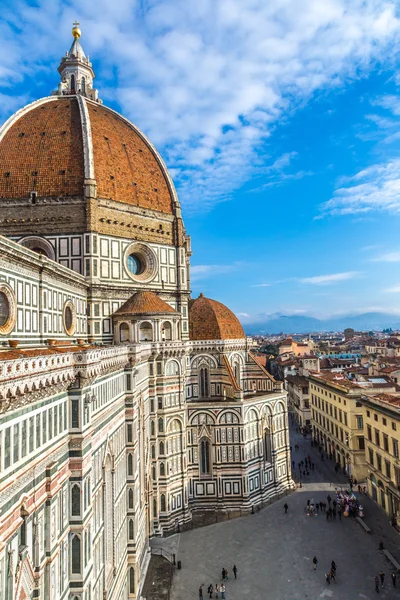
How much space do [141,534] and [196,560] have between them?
408 centimetres

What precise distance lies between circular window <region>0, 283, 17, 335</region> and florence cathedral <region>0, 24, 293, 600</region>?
0.08 meters

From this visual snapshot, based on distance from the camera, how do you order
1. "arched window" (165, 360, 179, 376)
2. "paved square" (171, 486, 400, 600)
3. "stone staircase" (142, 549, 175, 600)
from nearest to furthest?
1. "stone staircase" (142, 549, 175, 600)
2. "paved square" (171, 486, 400, 600)
3. "arched window" (165, 360, 179, 376)

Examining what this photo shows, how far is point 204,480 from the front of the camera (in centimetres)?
3122

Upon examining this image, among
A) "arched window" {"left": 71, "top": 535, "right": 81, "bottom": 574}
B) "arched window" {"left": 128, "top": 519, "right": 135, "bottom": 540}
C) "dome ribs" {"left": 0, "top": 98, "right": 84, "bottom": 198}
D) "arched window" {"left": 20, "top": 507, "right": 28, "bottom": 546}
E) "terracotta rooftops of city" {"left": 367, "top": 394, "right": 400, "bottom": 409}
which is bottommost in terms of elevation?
"arched window" {"left": 128, "top": 519, "right": 135, "bottom": 540}

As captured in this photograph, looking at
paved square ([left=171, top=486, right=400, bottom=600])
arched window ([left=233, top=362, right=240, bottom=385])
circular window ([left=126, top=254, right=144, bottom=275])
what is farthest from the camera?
arched window ([left=233, top=362, right=240, bottom=385])

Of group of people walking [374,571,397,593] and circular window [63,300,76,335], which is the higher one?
circular window [63,300,76,335]

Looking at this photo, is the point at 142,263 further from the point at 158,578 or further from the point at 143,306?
the point at 158,578

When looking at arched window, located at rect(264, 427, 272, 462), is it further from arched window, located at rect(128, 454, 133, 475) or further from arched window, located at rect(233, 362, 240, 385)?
arched window, located at rect(128, 454, 133, 475)

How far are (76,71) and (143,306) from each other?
22.6 meters

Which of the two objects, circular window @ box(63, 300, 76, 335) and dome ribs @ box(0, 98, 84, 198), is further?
dome ribs @ box(0, 98, 84, 198)

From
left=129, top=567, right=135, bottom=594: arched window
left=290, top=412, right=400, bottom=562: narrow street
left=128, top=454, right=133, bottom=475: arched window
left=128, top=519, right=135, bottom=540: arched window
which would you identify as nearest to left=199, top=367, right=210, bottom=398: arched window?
left=290, top=412, right=400, bottom=562: narrow street

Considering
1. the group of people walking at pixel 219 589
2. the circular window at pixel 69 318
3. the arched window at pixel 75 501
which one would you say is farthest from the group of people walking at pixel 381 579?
the circular window at pixel 69 318

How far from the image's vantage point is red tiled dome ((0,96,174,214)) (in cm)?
2912

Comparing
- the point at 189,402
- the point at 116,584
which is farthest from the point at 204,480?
the point at 116,584
